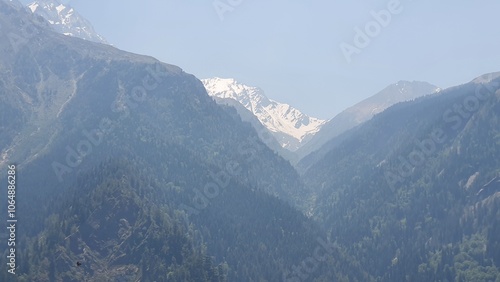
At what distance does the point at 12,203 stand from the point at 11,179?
12.8m

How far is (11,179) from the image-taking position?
7323 inches

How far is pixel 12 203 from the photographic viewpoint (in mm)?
176000
